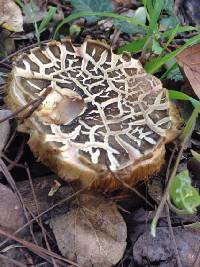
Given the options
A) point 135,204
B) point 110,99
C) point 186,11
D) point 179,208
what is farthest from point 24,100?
point 186,11

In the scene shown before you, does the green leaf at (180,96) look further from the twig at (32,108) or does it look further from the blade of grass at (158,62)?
the twig at (32,108)

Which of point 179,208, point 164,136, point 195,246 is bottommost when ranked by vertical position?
point 195,246

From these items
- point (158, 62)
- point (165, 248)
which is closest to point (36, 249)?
point (165, 248)

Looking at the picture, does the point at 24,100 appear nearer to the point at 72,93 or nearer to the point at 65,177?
the point at 72,93

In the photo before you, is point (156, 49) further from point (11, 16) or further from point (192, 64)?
point (11, 16)

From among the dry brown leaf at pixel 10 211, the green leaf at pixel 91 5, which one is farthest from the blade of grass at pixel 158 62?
the dry brown leaf at pixel 10 211

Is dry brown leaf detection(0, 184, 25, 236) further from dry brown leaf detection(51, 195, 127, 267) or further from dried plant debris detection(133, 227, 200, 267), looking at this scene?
dried plant debris detection(133, 227, 200, 267)
